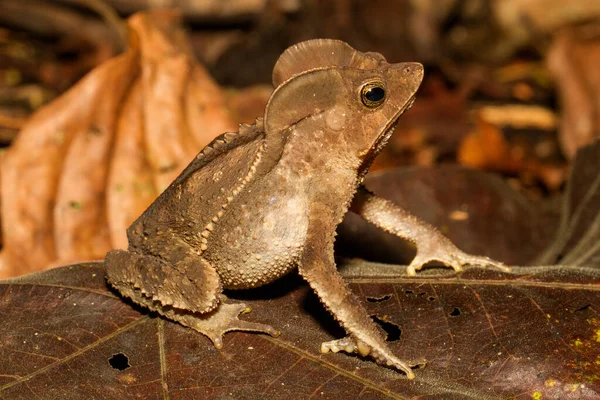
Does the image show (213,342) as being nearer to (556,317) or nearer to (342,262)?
(342,262)

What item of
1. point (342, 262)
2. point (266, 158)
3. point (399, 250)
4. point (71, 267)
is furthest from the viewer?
point (399, 250)

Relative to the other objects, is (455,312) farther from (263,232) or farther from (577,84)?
(577,84)

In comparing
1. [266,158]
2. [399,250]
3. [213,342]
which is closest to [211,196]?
[266,158]

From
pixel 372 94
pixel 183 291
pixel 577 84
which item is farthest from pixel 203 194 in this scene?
pixel 577 84

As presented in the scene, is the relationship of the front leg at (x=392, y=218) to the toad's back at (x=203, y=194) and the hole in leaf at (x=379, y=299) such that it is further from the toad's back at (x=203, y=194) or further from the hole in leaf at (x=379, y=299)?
the toad's back at (x=203, y=194)

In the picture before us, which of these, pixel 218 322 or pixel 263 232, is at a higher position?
pixel 263 232

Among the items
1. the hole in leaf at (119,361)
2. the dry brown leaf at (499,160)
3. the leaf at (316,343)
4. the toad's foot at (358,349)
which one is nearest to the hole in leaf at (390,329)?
the leaf at (316,343)
